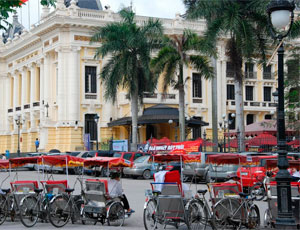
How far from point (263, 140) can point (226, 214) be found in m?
26.6

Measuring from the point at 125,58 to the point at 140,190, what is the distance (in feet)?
53.7

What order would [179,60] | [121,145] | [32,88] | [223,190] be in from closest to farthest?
[223,190], [179,60], [121,145], [32,88]

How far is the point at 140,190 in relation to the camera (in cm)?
2511

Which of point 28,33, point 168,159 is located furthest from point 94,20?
point 168,159

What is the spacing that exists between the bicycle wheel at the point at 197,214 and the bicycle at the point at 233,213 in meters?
0.34

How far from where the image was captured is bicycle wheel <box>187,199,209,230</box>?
43.4 ft

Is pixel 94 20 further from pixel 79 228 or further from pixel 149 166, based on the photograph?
pixel 79 228

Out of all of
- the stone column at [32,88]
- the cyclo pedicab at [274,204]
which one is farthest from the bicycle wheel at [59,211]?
the stone column at [32,88]

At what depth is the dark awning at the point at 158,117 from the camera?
48.3 meters

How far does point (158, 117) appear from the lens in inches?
1909

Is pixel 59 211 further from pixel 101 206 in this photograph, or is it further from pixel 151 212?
pixel 151 212

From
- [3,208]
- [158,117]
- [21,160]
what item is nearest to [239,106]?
[158,117]

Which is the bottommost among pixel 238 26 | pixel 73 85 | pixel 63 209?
pixel 63 209

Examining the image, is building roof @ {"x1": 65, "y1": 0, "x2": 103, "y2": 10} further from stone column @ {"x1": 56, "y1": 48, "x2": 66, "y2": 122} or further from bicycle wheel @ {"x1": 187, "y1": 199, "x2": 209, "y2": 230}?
bicycle wheel @ {"x1": 187, "y1": 199, "x2": 209, "y2": 230}
